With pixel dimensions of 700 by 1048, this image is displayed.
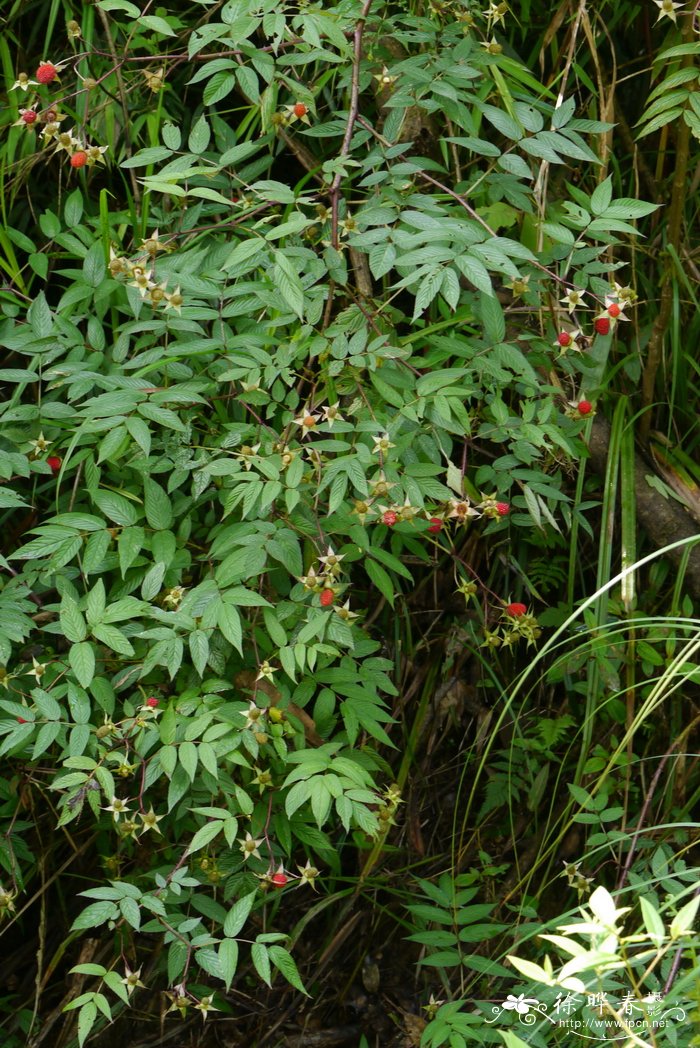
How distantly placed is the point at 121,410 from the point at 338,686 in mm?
488

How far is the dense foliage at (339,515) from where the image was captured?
4.34ft

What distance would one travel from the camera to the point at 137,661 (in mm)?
1461

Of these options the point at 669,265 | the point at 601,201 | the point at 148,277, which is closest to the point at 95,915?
the point at 148,277

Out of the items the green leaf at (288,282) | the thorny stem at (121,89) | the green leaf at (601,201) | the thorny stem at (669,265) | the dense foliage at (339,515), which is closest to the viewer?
the green leaf at (288,282)

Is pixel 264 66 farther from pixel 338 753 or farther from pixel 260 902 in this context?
pixel 260 902

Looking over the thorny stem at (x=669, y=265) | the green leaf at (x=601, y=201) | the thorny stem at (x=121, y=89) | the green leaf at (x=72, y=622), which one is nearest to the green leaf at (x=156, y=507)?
the green leaf at (x=72, y=622)

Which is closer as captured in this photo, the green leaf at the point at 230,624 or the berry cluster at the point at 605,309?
the green leaf at the point at 230,624

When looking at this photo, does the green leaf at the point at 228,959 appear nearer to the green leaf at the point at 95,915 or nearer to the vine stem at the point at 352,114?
the green leaf at the point at 95,915

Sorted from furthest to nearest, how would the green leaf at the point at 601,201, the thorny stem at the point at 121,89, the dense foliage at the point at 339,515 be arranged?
1. the thorny stem at the point at 121,89
2. the green leaf at the point at 601,201
3. the dense foliage at the point at 339,515

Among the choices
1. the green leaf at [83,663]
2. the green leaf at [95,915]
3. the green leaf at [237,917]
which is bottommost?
the green leaf at [237,917]

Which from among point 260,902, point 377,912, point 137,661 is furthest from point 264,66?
point 377,912

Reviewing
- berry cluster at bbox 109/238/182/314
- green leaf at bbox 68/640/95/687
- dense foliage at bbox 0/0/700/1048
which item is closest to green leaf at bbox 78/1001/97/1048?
dense foliage at bbox 0/0/700/1048

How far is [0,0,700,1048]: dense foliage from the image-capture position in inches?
52.1

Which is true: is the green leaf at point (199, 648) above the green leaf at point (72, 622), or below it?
above
